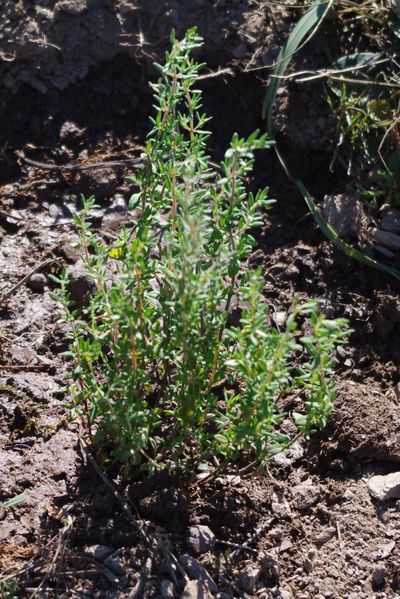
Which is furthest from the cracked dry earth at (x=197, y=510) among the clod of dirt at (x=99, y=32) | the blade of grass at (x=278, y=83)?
the clod of dirt at (x=99, y=32)

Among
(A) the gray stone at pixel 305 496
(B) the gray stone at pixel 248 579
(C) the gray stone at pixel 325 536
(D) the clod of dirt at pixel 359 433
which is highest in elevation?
(D) the clod of dirt at pixel 359 433

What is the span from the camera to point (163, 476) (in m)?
2.97

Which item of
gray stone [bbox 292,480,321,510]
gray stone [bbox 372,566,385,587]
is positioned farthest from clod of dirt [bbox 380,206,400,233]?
gray stone [bbox 372,566,385,587]

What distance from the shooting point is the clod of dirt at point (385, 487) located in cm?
308

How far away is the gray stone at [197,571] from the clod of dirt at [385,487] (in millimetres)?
668

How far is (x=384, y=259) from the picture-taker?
12.4ft

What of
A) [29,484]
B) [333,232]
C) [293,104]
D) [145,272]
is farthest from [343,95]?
[29,484]

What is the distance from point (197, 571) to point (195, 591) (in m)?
0.09

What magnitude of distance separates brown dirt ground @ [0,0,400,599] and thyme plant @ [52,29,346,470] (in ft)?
0.73

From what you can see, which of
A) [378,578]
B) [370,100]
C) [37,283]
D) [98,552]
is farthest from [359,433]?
[370,100]

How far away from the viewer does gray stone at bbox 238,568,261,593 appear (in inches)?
113

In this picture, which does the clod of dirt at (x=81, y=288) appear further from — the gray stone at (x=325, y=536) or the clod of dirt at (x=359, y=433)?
the gray stone at (x=325, y=536)

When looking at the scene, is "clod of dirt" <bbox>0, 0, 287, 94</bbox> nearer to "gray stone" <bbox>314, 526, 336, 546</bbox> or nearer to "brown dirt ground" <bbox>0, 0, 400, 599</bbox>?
"brown dirt ground" <bbox>0, 0, 400, 599</bbox>

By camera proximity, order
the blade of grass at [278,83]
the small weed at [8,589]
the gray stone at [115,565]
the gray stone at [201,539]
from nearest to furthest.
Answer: the small weed at [8,589] → the gray stone at [115,565] → the gray stone at [201,539] → the blade of grass at [278,83]
